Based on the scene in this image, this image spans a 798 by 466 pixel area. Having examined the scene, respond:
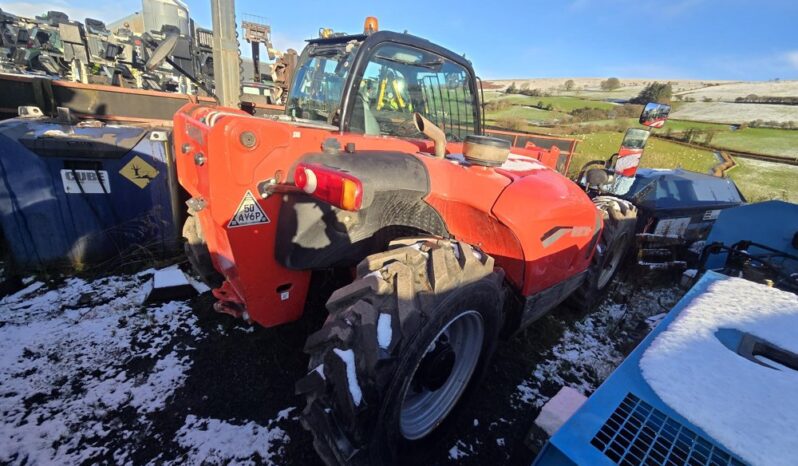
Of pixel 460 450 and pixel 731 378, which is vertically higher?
pixel 731 378

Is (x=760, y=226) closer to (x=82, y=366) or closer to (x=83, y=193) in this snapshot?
(x=82, y=366)

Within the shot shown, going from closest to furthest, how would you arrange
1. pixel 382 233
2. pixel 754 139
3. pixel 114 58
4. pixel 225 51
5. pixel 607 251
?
1. pixel 382 233
2. pixel 607 251
3. pixel 225 51
4. pixel 114 58
5. pixel 754 139

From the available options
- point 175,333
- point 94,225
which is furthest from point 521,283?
point 94,225

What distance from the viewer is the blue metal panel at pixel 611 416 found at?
98 cm

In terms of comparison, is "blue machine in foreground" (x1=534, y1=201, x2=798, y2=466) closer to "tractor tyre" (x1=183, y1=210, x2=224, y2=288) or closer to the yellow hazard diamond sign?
"tractor tyre" (x1=183, y1=210, x2=224, y2=288)

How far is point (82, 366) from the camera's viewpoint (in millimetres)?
2535

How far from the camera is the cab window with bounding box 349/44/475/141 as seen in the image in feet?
8.16

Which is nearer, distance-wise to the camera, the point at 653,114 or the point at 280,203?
the point at 280,203

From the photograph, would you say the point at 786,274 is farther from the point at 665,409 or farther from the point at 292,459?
the point at 292,459

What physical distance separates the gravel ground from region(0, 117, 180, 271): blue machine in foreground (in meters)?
0.44

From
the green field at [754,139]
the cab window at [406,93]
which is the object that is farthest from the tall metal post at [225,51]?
the green field at [754,139]

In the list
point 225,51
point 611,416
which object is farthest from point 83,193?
point 611,416

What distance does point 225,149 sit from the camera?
1.80 meters

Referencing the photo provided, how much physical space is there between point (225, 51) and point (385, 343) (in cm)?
482
